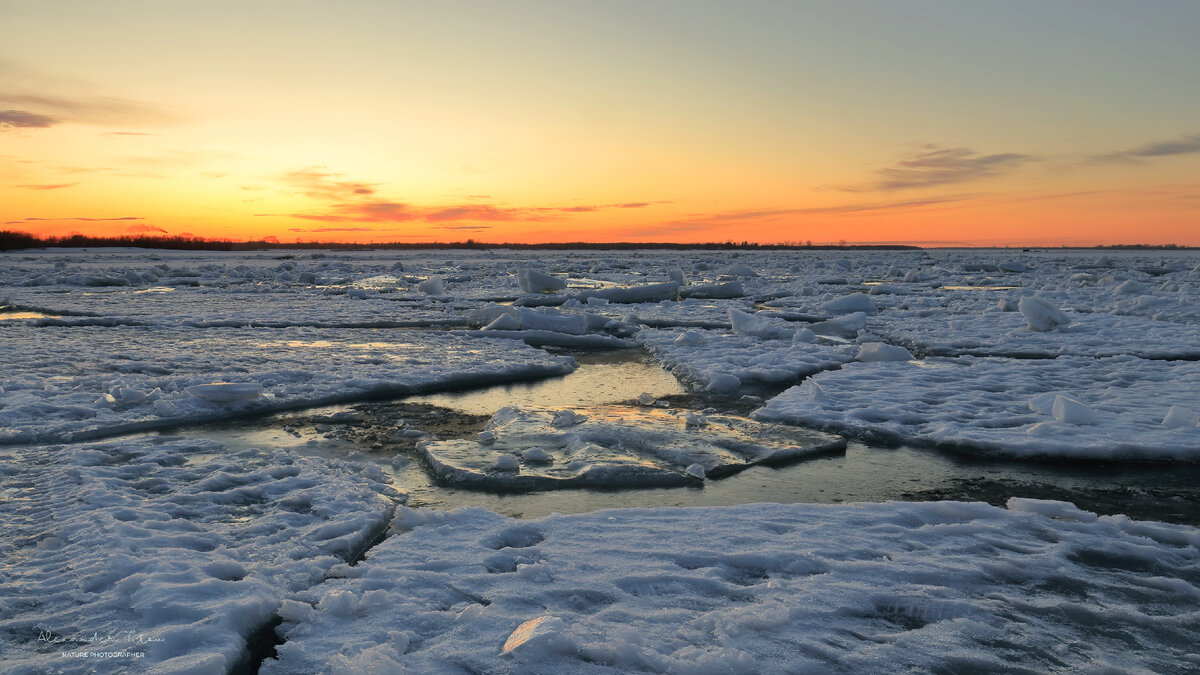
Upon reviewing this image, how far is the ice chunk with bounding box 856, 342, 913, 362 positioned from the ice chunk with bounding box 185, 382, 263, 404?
605 cm

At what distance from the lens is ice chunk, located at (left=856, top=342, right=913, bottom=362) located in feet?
25.4

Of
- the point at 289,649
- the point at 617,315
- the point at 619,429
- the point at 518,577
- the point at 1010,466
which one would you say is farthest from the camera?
the point at 617,315

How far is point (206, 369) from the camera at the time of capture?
22.3ft

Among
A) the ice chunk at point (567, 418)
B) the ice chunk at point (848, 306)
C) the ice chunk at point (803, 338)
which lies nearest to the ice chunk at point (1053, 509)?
the ice chunk at point (567, 418)

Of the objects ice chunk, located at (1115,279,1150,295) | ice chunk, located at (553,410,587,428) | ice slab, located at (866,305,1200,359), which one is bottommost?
ice chunk, located at (553,410,587,428)

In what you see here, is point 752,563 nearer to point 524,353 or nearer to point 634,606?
point 634,606

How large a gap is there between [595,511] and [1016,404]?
4.01 m

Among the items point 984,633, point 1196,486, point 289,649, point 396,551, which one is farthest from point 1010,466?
point 289,649

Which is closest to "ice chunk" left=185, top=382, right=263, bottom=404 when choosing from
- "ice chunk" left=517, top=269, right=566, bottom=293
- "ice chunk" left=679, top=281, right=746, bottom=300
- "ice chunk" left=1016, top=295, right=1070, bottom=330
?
"ice chunk" left=1016, top=295, right=1070, bottom=330

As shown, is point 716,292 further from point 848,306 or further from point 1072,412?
point 1072,412

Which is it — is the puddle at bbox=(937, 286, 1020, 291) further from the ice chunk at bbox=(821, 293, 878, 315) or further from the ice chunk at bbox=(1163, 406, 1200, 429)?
the ice chunk at bbox=(1163, 406, 1200, 429)

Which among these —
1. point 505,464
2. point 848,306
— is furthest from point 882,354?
point 848,306

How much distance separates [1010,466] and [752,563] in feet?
7.66

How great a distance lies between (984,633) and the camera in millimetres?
2381
